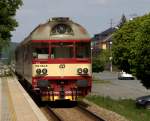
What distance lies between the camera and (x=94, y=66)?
257ft

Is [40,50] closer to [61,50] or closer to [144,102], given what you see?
[61,50]

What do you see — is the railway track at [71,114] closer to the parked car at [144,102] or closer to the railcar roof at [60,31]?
the railcar roof at [60,31]

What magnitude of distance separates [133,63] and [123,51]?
253 inches

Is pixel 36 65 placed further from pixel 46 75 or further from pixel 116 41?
pixel 116 41

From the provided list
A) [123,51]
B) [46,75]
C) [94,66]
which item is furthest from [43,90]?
[94,66]

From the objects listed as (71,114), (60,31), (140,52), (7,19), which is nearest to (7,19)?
(7,19)

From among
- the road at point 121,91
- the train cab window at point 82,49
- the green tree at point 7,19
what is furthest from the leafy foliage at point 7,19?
the train cab window at point 82,49

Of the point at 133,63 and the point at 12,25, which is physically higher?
the point at 12,25

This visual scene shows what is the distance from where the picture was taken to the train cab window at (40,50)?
2352 centimetres

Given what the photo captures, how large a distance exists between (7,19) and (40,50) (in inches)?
1528

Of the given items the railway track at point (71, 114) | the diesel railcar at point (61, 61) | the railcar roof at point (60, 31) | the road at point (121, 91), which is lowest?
the road at point (121, 91)

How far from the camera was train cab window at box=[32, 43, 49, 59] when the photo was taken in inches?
926

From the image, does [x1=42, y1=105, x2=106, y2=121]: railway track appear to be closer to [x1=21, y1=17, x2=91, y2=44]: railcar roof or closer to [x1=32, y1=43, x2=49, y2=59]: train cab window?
[x1=32, y1=43, x2=49, y2=59]: train cab window

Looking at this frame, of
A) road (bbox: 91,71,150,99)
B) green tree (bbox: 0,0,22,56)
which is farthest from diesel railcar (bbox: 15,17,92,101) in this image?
green tree (bbox: 0,0,22,56)
